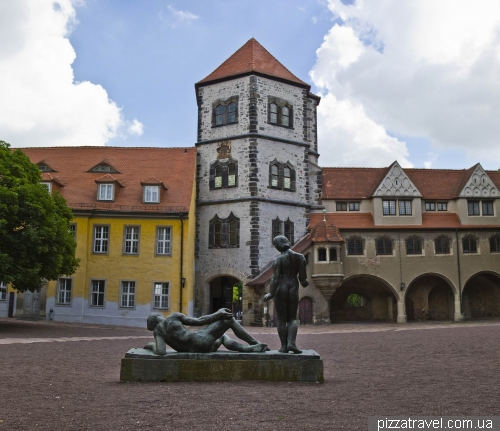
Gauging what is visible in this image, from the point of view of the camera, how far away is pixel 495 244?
35844 millimetres

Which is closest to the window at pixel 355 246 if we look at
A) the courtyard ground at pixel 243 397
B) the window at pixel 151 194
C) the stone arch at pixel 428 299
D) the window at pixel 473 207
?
the stone arch at pixel 428 299

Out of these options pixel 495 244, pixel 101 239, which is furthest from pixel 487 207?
pixel 101 239

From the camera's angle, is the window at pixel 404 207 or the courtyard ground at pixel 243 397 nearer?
the courtyard ground at pixel 243 397

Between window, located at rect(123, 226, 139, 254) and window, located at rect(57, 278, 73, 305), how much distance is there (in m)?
3.53

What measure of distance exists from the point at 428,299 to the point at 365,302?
4261mm

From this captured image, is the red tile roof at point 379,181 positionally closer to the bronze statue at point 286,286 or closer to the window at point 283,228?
the window at point 283,228

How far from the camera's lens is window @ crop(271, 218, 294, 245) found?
3325 cm

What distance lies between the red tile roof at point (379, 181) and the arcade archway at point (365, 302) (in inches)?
232

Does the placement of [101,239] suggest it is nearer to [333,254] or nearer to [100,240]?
[100,240]

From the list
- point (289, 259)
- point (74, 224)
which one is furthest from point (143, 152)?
point (289, 259)

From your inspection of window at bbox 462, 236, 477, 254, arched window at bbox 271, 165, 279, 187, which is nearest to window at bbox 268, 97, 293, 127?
arched window at bbox 271, 165, 279, 187

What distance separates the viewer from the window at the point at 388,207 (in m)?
35.6

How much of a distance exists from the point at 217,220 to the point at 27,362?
2181 centimetres

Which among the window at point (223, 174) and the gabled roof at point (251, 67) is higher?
the gabled roof at point (251, 67)
